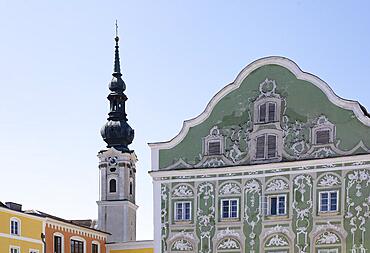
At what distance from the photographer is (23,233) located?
3984 centimetres

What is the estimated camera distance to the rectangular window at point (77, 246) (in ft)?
147

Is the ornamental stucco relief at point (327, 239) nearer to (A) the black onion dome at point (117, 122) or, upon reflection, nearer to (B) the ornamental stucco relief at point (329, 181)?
(B) the ornamental stucco relief at point (329, 181)

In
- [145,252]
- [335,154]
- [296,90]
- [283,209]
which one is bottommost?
[145,252]

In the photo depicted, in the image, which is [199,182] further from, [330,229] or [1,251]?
[1,251]

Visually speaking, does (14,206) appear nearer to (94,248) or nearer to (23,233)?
(23,233)

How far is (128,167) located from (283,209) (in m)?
26.9

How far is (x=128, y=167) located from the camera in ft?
205

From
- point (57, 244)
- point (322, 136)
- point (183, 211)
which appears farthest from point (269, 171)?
point (57, 244)

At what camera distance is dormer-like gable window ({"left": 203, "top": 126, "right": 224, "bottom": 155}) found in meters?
39.7

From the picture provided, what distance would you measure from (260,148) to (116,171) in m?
25.5

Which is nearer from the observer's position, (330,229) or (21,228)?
(330,229)

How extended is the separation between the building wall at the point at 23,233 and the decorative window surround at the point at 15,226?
0.17 m

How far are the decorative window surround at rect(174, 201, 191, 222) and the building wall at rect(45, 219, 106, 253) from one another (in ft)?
26.1

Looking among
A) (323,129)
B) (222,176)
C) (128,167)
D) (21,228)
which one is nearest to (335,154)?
(323,129)
